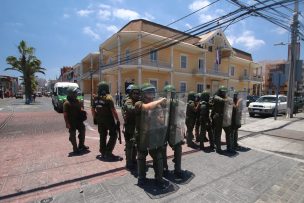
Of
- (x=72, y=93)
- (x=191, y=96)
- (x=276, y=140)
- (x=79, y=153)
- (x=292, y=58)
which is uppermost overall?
(x=292, y=58)

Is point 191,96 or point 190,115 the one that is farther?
point 191,96

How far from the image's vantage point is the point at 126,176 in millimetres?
4332

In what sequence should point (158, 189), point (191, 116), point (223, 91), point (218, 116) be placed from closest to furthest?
point (158, 189) < point (218, 116) < point (223, 91) < point (191, 116)

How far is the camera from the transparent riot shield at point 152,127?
11.9 feet

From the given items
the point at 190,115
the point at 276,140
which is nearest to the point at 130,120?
the point at 190,115

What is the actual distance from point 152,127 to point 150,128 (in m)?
0.04

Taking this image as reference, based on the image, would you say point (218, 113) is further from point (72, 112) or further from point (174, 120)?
point (72, 112)

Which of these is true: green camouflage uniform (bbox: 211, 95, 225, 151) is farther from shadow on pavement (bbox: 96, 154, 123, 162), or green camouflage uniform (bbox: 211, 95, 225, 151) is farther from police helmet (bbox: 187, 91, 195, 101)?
shadow on pavement (bbox: 96, 154, 123, 162)

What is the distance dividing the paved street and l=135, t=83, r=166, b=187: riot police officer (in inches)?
23.1

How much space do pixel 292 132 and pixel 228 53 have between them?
24682 mm

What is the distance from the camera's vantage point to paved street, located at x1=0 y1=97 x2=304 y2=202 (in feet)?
11.7

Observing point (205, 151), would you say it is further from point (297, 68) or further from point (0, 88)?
point (0, 88)

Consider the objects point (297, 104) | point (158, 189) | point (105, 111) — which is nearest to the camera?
point (158, 189)

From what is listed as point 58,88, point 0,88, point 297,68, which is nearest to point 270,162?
point 297,68
